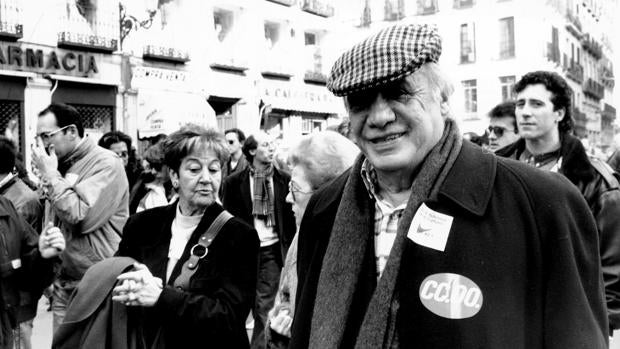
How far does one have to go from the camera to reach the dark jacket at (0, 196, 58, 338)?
13.7ft

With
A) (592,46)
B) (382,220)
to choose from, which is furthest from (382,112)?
(592,46)

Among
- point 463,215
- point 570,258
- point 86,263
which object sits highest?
point 463,215

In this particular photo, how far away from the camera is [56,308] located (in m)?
4.82

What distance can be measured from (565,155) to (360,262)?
2.21 meters

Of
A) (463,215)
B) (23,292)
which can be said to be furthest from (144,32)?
(463,215)

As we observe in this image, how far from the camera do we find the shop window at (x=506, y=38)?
123 ft

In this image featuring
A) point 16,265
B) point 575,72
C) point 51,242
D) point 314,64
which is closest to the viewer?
point 51,242

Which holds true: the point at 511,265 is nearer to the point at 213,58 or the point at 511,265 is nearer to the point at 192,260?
the point at 192,260

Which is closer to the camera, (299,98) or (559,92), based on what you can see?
(559,92)

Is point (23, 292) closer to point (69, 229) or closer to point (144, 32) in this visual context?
point (69, 229)

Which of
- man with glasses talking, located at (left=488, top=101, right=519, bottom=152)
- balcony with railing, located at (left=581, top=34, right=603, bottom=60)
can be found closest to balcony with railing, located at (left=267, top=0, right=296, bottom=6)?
man with glasses talking, located at (left=488, top=101, right=519, bottom=152)

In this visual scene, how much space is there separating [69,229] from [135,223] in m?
1.60

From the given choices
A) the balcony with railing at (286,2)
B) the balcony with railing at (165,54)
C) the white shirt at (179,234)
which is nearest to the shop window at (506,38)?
the balcony with railing at (286,2)

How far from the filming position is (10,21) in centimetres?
1683
